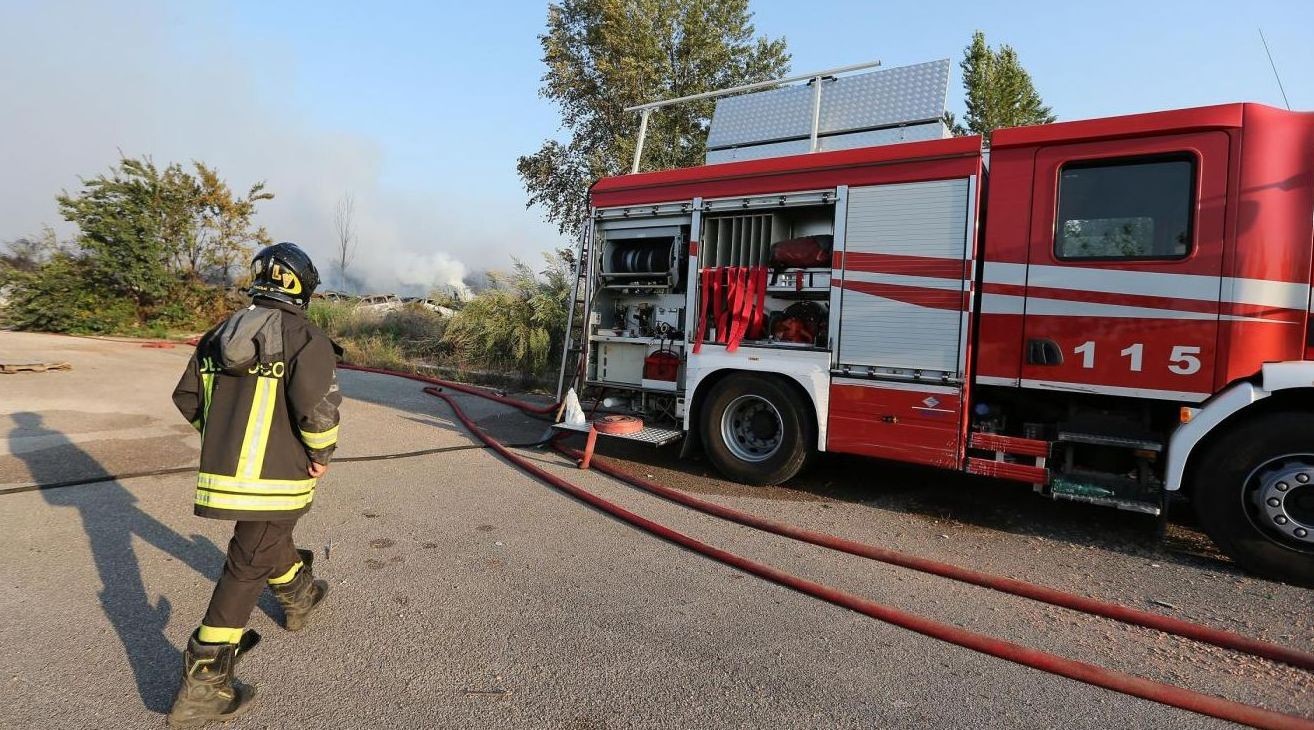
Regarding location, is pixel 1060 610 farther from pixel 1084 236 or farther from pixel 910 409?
pixel 1084 236

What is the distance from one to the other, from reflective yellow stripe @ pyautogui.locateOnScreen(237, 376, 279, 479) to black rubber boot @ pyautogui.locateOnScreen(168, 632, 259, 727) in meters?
0.63

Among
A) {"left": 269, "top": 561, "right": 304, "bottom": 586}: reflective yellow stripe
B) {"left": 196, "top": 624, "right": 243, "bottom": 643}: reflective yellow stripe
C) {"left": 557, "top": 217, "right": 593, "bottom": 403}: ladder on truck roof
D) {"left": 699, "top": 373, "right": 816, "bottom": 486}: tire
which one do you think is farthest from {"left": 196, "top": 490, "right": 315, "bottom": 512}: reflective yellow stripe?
{"left": 557, "top": 217, "right": 593, "bottom": 403}: ladder on truck roof

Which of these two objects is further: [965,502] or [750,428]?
[750,428]

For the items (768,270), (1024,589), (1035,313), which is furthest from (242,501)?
(1035,313)

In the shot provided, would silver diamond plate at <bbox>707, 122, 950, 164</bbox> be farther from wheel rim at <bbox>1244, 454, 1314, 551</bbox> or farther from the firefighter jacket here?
the firefighter jacket

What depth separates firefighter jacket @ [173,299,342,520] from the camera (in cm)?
260

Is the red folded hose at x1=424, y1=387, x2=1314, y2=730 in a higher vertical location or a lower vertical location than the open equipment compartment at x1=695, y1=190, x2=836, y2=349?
Result: lower

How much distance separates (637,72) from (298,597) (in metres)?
14.2

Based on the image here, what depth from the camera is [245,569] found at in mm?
2666

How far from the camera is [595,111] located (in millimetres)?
16438

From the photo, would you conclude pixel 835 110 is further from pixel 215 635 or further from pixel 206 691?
pixel 206 691

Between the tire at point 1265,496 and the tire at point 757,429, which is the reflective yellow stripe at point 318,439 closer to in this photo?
the tire at point 757,429

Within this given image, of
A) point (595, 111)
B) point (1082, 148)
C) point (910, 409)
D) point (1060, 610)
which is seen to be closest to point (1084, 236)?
point (1082, 148)

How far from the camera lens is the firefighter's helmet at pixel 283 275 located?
2.78 meters
